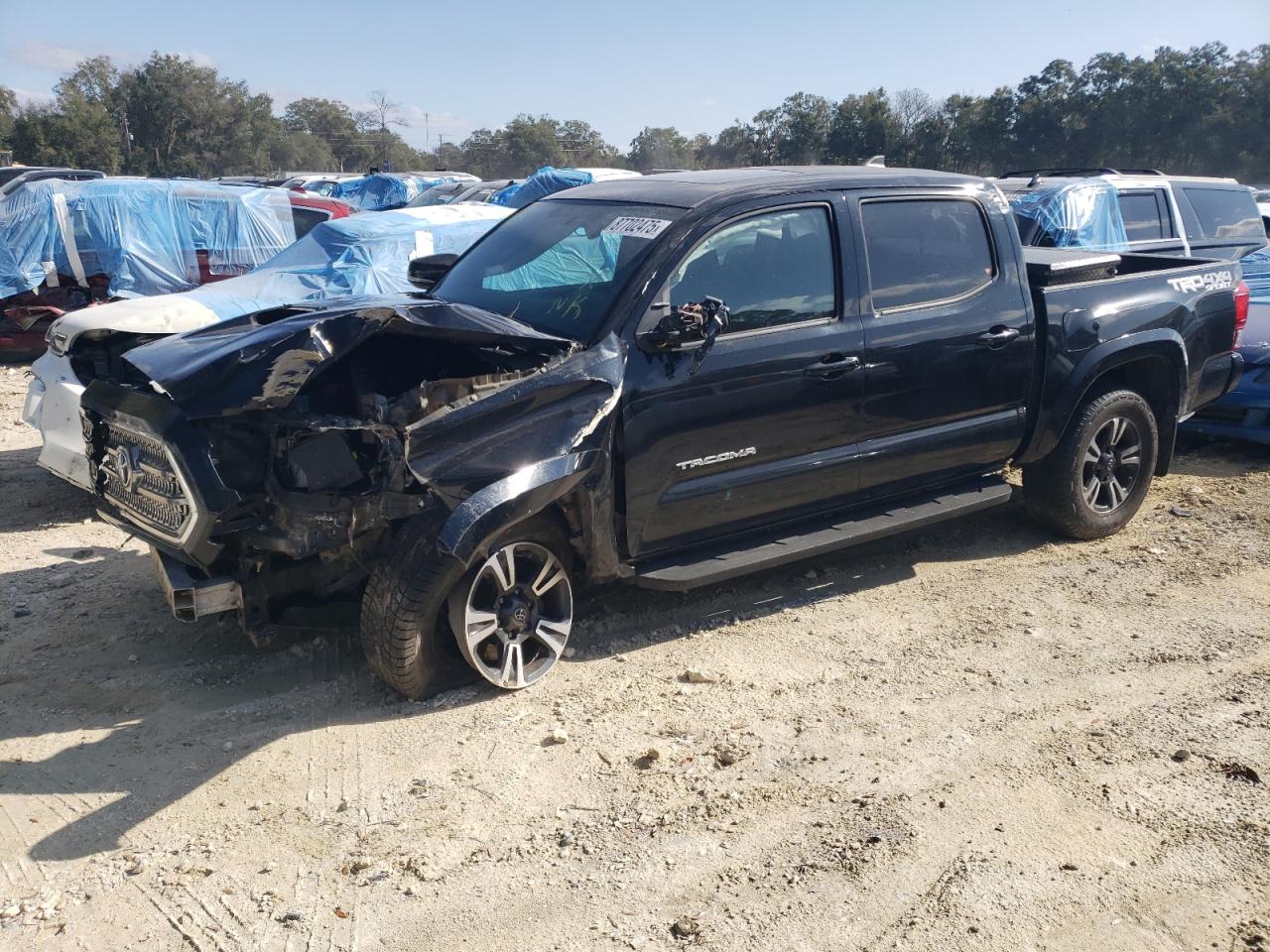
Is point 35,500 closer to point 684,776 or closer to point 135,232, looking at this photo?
point 684,776

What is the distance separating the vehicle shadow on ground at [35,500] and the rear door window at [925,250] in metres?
4.84

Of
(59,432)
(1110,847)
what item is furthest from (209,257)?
(1110,847)

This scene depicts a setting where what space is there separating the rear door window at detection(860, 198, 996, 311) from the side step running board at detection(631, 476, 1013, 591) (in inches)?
40.1

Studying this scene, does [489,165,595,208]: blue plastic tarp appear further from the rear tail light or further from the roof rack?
the rear tail light

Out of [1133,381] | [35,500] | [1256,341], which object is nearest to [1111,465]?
[1133,381]

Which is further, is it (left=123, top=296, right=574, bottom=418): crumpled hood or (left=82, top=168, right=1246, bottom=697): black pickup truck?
(left=82, top=168, right=1246, bottom=697): black pickup truck

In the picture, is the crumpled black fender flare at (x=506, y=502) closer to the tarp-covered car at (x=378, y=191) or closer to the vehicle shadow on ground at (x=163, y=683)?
the vehicle shadow on ground at (x=163, y=683)

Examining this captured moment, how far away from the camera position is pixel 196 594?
3.81 meters

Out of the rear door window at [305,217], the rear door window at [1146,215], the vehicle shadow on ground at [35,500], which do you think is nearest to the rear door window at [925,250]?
the vehicle shadow on ground at [35,500]

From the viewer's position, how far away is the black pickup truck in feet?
12.6

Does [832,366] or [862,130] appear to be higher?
[862,130]

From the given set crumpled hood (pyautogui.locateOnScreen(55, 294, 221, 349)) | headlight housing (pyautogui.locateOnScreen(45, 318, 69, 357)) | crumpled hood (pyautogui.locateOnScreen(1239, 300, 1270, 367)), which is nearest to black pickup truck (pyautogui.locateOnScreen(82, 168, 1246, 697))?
crumpled hood (pyautogui.locateOnScreen(55, 294, 221, 349))

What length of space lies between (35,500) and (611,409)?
4548mm

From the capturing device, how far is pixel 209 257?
1207 centimetres
